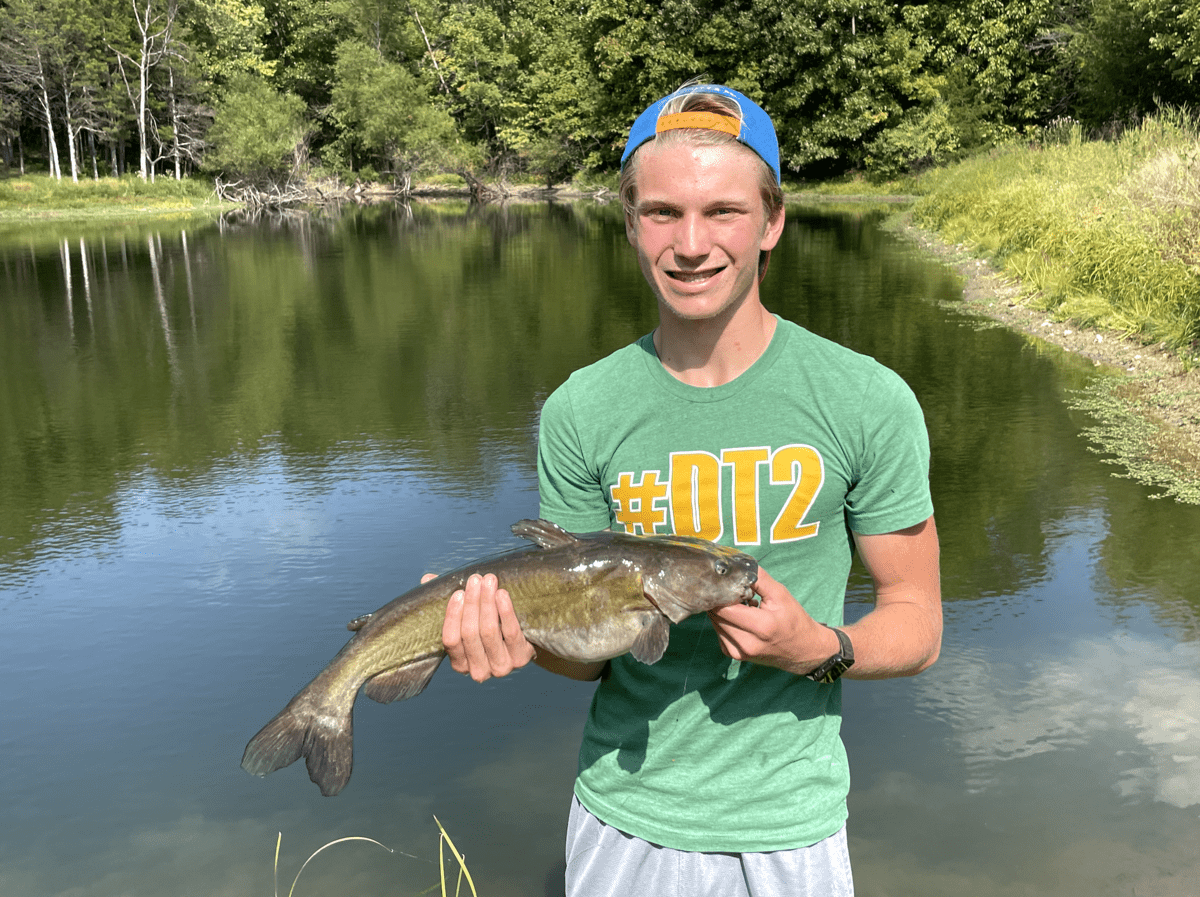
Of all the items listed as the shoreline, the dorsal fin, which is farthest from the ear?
the shoreline

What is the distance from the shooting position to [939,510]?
874cm

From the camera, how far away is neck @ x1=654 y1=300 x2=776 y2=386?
8.09ft

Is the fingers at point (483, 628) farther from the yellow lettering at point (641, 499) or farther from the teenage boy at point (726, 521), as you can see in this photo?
the yellow lettering at point (641, 499)

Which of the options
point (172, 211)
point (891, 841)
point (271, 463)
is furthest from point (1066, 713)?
point (172, 211)

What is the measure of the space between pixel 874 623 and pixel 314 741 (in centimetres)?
135

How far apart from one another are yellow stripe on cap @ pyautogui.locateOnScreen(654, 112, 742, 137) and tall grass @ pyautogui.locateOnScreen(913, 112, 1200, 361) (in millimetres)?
11734

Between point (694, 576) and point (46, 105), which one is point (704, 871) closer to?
point (694, 576)

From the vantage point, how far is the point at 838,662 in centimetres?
222

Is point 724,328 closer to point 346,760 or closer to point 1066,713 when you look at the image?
point 346,760

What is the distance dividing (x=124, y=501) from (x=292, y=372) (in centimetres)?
572

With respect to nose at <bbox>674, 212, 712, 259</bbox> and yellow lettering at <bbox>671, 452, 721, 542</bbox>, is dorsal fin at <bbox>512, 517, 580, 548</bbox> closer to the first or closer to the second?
yellow lettering at <bbox>671, 452, 721, 542</bbox>

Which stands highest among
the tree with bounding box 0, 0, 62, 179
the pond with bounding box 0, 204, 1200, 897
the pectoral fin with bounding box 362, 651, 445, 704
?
the tree with bounding box 0, 0, 62, 179

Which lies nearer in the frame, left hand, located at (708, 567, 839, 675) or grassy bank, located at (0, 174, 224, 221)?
left hand, located at (708, 567, 839, 675)

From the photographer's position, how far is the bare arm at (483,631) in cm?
228
